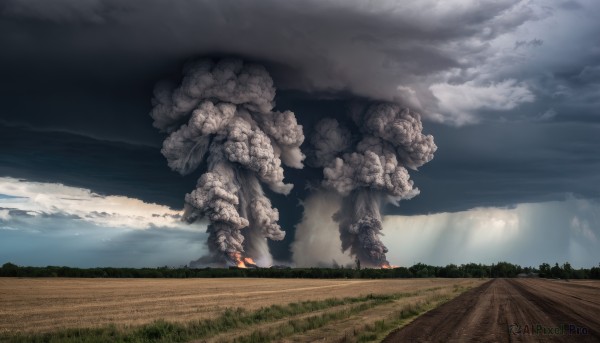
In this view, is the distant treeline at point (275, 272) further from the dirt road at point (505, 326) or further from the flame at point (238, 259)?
the dirt road at point (505, 326)

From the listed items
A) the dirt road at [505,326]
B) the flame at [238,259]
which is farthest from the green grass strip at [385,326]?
the flame at [238,259]

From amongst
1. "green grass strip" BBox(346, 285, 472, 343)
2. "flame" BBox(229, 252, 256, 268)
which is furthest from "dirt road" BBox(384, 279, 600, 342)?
"flame" BBox(229, 252, 256, 268)

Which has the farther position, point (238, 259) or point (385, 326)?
point (238, 259)

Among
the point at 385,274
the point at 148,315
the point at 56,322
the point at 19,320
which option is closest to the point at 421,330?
the point at 148,315

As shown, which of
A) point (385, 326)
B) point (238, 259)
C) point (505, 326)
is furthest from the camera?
point (238, 259)

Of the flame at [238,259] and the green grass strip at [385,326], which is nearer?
the green grass strip at [385,326]

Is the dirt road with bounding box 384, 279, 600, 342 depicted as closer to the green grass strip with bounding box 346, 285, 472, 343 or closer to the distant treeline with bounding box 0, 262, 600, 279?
the green grass strip with bounding box 346, 285, 472, 343

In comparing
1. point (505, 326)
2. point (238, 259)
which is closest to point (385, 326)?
point (505, 326)

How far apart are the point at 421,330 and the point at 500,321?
5410mm

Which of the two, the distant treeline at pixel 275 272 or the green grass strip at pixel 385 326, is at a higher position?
the distant treeline at pixel 275 272

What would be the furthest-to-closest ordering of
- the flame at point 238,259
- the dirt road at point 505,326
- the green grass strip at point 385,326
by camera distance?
1. the flame at point 238,259
2. the green grass strip at point 385,326
3. the dirt road at point 505,326

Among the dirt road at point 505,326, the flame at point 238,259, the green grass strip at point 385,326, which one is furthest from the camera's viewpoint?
the flame at point 238,259

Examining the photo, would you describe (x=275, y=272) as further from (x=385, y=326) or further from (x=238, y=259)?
(x=385, y=326)

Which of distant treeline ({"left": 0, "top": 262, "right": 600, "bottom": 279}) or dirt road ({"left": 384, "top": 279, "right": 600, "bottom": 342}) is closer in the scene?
dirt road ({"left": 384, "top": 279, "right": 600, "bottom": 342})
